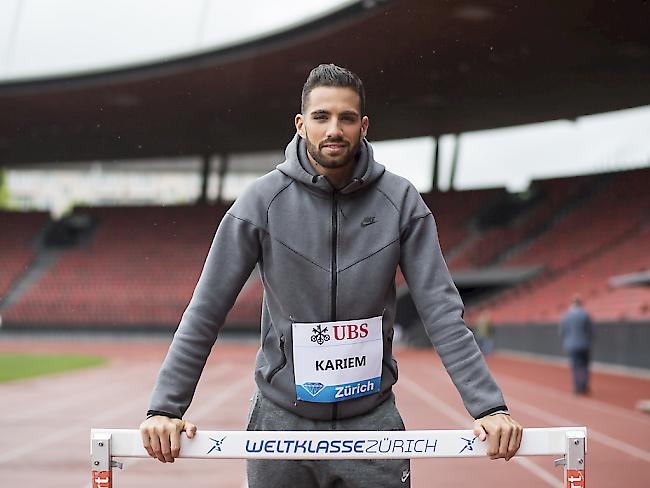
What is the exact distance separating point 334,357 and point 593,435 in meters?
6.01

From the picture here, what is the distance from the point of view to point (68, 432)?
7.79 metres

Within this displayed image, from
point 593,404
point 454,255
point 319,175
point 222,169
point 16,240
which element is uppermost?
point 16,240

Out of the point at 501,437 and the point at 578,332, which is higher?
the point at 578,332

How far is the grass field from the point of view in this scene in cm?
1476

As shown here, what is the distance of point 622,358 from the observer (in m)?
14.9

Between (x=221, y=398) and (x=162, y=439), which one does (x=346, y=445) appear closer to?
(x=162, y=439)

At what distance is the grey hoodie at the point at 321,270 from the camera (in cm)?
207

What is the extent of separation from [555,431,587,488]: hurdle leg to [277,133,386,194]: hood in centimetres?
72

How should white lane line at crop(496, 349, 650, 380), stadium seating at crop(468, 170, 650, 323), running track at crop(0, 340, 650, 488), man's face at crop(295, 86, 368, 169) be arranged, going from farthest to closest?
stadium seating at crop(468, 170, 650, 323)
white lane line at crop(496, 349, 650, 380)
running track at crop(0, 340, 650, 488)
man's face at crop(295, 86, 368, 169)

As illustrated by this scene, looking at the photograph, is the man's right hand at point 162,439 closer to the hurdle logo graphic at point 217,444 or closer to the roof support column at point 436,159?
the hurdle logo graphic at point 217,444

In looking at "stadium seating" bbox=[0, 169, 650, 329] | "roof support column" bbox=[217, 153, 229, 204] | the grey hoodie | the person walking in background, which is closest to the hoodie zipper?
the grey hoodie

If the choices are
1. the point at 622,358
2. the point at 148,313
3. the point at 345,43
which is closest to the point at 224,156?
the point at 345,43

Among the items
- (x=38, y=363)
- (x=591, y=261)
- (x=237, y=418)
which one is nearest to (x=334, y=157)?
(x=237, y=418)

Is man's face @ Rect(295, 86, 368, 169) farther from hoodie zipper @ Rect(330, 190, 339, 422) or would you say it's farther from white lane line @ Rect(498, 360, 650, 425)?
white lane line @ Rect(498, 360, 650, 425)
